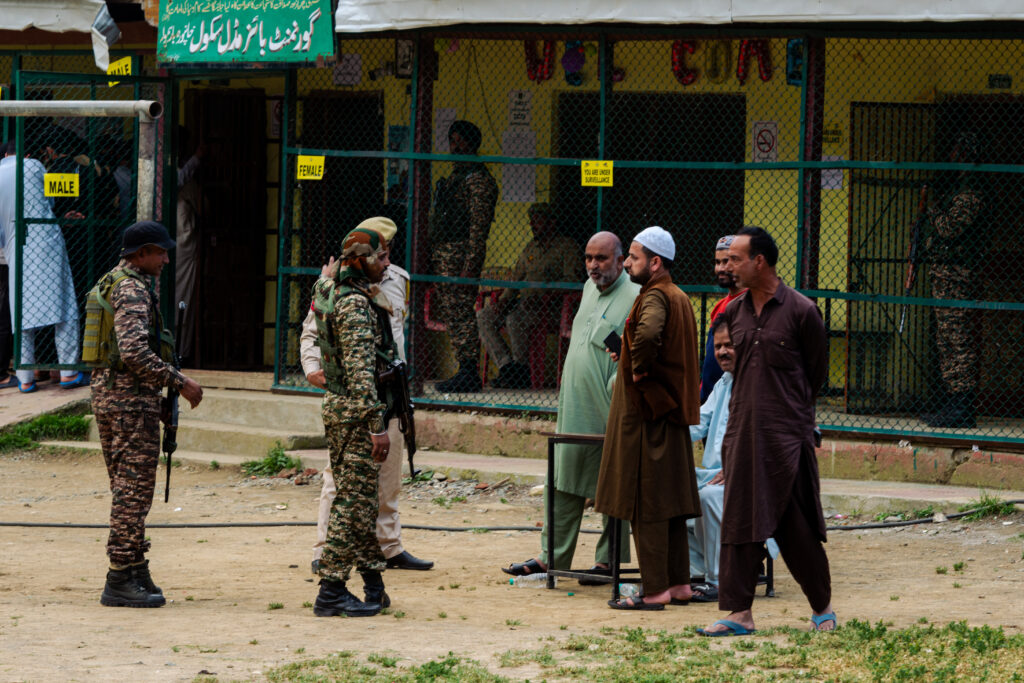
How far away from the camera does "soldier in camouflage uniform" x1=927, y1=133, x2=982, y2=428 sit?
10070 millimetres

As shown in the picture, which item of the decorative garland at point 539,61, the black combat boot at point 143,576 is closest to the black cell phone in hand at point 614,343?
the black combat boot at point 143,576

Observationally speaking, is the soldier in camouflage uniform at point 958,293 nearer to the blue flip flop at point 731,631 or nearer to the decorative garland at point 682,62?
the decorative garland at point 682,62

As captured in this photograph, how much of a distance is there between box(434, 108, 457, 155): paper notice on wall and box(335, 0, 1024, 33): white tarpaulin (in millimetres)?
1906

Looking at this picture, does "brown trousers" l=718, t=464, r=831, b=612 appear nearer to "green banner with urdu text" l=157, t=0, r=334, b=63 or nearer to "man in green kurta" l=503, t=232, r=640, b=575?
"man in green kurta" l=503, t=232, r=640, b=575

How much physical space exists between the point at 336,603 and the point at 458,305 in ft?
16.6

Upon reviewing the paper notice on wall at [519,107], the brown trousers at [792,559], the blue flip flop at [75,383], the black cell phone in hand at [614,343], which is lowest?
the brown trousers at [792,559]

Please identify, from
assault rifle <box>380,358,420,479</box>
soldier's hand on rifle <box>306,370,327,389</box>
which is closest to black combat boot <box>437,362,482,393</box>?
soldier's hand on rifle <box>306,370,327,389</box>

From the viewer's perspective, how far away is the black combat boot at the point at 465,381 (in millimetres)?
11578

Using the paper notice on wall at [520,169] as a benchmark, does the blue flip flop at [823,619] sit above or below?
below

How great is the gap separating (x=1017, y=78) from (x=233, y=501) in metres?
6.57

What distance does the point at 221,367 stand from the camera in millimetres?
13070

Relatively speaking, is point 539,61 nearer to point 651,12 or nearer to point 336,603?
point 651,12

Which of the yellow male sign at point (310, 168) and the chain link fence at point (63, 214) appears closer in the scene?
the yellow male sign at point (310, 168)

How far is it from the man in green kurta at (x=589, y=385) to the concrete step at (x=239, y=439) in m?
4.01
